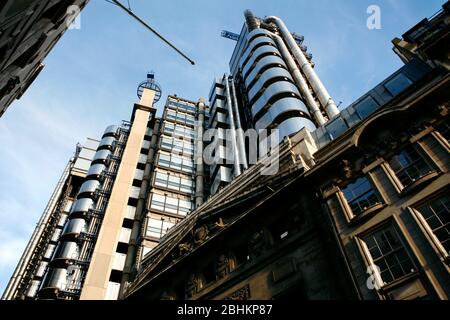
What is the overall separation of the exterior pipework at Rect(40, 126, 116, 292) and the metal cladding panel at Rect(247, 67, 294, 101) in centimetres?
2641

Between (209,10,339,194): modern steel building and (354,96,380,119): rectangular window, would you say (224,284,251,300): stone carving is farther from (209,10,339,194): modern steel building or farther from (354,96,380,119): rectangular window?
(209,10,339,194): modern steel building

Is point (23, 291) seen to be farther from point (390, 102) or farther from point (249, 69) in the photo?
point (390, 102)

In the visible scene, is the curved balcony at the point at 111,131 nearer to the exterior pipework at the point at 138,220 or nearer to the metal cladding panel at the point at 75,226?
the exterior pipework at the point at 138,220

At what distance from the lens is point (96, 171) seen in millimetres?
51781

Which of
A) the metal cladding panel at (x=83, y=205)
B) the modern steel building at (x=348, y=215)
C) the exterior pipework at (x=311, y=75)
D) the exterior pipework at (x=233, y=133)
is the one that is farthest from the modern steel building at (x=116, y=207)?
the exterior pipework at (x=311, y=75)

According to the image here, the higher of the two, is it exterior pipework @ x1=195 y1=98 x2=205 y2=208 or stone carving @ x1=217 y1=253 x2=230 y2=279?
exterior pipework @ x1=195 y1=98 x2=205 y2=208

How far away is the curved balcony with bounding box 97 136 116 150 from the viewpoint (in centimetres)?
5698

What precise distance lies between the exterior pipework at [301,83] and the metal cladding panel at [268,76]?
1.92 m

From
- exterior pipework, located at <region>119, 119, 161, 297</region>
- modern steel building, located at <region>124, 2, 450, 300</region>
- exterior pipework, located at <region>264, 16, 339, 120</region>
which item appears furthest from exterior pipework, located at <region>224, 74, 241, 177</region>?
modern steel building, located at <region>124, 2, 450, 300</region>

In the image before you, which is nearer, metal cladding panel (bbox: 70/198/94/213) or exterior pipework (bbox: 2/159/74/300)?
metal cladding panel (bbox: 70/198/94/213)

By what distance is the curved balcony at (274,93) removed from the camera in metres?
43.3

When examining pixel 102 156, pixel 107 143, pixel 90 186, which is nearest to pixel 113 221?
pixel 90 186

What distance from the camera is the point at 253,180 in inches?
949
